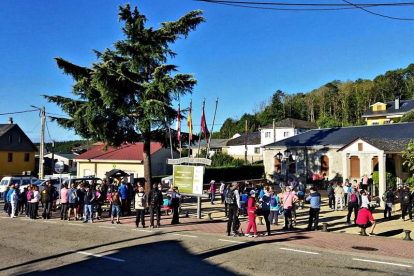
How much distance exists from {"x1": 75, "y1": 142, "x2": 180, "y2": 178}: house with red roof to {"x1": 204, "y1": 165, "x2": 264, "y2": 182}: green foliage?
15.3 feet

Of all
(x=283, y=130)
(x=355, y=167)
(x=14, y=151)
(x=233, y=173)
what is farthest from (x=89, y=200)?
(x=283, y=130)

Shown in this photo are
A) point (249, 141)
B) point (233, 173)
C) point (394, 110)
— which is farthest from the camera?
point (249, 141)

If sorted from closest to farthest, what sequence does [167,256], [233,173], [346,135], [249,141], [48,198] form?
[167,256] < [48,198] < [346,135] < [233,173] < [249,141]

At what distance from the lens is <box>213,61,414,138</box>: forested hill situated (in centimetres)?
7975

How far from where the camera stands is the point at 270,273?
8.88 metres

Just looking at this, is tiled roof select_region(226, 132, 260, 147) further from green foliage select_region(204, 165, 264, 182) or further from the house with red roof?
the house with red roof

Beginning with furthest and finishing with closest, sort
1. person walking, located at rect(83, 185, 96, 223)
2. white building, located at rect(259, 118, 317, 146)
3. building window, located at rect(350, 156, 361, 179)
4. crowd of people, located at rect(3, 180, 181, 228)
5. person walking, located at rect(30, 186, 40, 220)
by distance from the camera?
white building, located at rect(259, 118, 317, 146) → building window, located at rect(350, 156, 361, 179) → person walking, located at rect(30, 186, 40, 220) → person walking, located at rect(83, 185, 96, 223) → crowd of people, located at rect(3, 180, 181, 228)

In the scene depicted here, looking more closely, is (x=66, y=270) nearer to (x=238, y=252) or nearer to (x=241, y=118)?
(x=238, y=252)

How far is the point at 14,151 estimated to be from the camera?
159ft

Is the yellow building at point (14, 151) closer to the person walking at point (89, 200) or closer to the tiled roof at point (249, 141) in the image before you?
the person walking at point (89, 200)

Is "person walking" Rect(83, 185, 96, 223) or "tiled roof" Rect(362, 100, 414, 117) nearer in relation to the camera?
"person walking" Rect(83, 185, 96, 223)

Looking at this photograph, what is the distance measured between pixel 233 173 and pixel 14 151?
2824cm

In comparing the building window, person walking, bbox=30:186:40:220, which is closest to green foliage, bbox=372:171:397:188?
the building window

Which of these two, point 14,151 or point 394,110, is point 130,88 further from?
point 394,110
